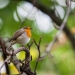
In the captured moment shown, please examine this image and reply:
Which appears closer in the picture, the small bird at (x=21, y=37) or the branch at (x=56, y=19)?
the small bird at (x=21, y=37)

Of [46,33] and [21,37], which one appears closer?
[21,37]

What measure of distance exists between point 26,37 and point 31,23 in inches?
51.7

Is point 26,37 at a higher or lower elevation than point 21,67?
lower

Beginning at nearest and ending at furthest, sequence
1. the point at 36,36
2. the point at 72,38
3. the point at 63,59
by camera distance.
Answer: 1. the point at 72,38
2. the point at 36,36
3. the point at 63,59

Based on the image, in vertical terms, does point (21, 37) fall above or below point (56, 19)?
above

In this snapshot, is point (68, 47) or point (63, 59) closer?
point (63, 59)

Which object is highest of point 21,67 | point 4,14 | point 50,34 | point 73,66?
point 21,67

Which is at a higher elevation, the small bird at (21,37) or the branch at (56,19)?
the small bird at (21,37)

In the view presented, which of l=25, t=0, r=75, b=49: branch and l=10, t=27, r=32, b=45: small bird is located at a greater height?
l=10, t=27, r=32, b=45: small bird

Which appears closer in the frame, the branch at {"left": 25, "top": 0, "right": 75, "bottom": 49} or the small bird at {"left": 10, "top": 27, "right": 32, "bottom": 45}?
the small bird at {"left": 10, "top": 27, "right": 32, "bottom": 45}

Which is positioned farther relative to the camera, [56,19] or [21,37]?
[56,19]

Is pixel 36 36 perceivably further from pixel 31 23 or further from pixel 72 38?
pixel 72 38

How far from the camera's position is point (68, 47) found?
14.4ft

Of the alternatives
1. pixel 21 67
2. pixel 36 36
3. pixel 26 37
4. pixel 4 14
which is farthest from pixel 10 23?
pixel 21 67
